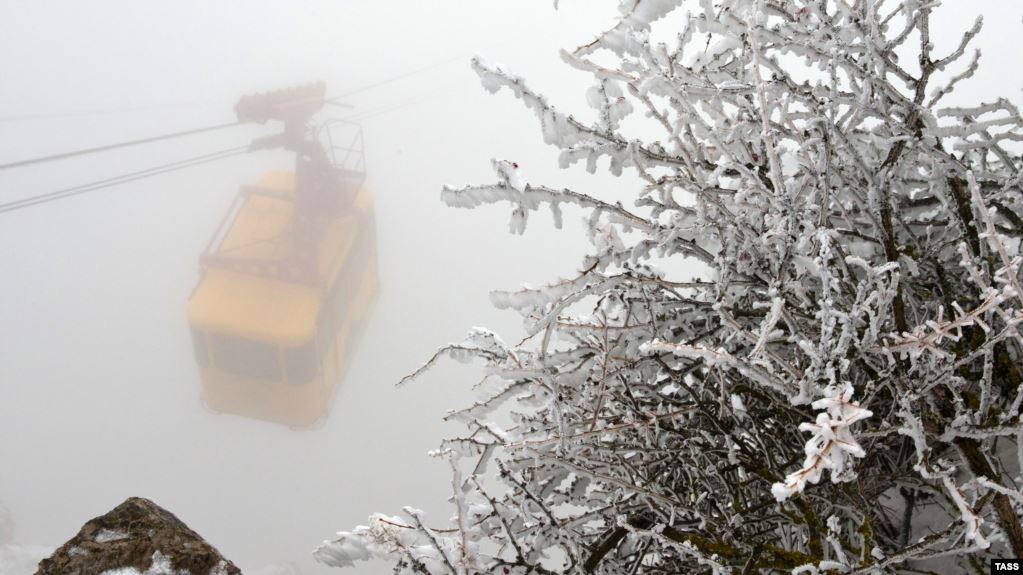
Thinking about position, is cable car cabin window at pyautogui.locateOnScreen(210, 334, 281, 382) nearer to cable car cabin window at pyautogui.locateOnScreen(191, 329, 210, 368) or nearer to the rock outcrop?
cable car cabin window at pyautogui.locateOnScreen(191, 329, 210, 368)

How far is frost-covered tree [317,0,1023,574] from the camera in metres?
1.57

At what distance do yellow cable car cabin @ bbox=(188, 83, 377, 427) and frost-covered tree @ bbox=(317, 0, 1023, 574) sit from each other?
11766mm

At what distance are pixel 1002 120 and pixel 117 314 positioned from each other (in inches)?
1498

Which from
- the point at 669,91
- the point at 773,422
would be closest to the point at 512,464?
the point at 773,422

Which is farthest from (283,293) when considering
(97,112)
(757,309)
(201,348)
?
(97,112)

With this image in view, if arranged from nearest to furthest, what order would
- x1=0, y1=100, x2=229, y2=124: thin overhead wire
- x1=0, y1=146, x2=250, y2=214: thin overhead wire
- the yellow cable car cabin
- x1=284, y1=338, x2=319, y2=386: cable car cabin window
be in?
x1=0, y1=146, x2=250, y2=214: thin overhead wire → the yellow cable car cabin → x1=284, y1=338, x2=319, y2=386: cable car cabin window → x1=0, y1=100, x2=229, y2=124: thin overhead wire

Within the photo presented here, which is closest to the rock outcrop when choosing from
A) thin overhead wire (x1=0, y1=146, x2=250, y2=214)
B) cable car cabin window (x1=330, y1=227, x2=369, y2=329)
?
thin overhead wire (x1=0, y1=146, x2=250, y2=214)

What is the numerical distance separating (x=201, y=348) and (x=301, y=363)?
1824 millimetres

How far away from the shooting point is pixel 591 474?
184 centimetres

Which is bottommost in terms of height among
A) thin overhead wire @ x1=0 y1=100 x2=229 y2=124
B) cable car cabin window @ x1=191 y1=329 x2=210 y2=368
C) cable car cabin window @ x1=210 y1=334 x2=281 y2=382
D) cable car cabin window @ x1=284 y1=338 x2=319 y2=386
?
cable car cabin window @ x1=284 y1=338 x2=319 y2=386

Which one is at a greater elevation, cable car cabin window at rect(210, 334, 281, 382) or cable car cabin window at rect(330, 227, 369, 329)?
cable car cabin window at rect(330, 227, 369, 329)

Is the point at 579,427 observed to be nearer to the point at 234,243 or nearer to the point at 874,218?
the point at 874,218

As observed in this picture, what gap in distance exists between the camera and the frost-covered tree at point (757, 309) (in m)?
1.57

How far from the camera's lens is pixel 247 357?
13.8 m
